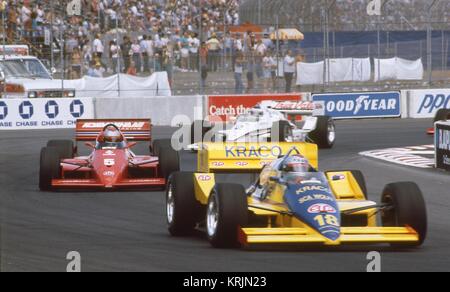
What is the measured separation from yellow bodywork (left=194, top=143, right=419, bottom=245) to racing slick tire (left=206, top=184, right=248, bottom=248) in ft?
0.44

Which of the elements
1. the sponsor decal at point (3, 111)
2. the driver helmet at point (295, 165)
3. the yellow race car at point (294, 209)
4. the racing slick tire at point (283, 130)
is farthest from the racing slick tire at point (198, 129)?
the driver helmet at point (295, 165)

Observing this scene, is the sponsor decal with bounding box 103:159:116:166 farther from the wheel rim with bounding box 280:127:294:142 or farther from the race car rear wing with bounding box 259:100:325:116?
the race car rear wing with bounding box 259:100:325:116

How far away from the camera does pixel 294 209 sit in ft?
39.1

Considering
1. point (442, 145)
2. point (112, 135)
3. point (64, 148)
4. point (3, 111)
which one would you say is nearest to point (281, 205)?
point (112, 135)

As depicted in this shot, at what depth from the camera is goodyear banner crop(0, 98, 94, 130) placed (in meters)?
32.5

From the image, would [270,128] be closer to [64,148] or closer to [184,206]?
[64,148]

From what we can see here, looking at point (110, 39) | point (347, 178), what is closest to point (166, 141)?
point (347, 178)

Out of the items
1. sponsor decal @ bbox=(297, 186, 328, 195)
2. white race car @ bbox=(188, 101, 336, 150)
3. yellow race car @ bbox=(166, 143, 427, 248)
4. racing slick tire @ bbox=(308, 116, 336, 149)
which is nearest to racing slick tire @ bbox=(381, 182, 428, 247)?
yellow race car @ bbox=(166, 143, 427, 248)

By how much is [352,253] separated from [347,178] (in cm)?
182

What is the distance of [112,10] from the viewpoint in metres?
40.3

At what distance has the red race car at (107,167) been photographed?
18359 millimetres

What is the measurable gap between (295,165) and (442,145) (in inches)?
401

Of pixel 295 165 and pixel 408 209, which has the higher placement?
pixel 295 165

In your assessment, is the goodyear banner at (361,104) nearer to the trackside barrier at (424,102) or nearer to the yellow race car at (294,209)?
the trackside barrier at (424,102)
